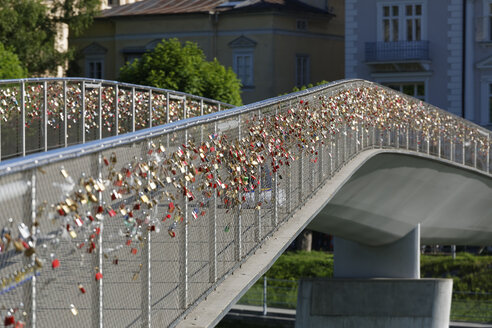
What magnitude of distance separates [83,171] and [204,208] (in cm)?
317

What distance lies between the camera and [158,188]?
8297 millimetres

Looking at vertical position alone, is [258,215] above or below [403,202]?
above

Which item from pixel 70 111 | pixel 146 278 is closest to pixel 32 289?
pixel 146 278

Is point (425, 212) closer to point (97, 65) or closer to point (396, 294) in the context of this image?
point (396, 294)

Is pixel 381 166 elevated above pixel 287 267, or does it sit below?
above

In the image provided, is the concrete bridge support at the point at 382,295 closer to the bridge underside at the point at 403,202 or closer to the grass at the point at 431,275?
the bridge underside at the point at 403,202

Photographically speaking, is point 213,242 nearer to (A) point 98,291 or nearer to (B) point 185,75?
(A) point 98,291

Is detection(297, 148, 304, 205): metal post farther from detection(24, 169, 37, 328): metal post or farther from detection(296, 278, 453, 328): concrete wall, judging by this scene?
detection(296, 278, 453, 328): concrete wall

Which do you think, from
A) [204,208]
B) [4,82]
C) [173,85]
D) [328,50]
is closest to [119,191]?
[204,208]

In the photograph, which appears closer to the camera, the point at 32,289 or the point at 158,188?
the point at 32,289

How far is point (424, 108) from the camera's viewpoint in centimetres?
2542

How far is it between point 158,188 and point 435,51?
40.4 meters

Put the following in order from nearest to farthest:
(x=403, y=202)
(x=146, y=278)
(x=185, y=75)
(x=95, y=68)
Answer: (x=146, y=278), (x=403, y=202), (x=185, y=75), (x=95, y=68)

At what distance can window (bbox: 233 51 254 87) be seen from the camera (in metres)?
51.1
